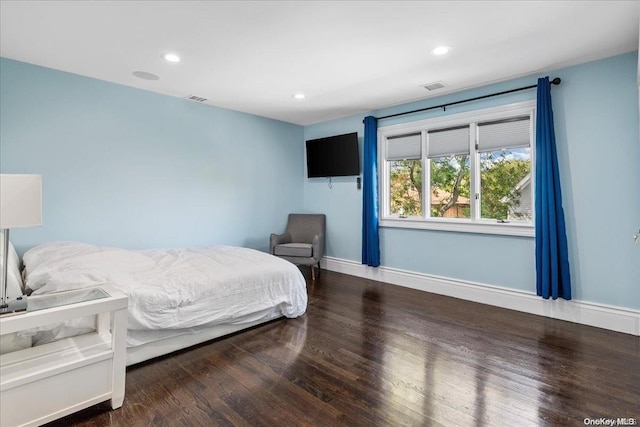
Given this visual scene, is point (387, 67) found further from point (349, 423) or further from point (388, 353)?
point (349, 423)

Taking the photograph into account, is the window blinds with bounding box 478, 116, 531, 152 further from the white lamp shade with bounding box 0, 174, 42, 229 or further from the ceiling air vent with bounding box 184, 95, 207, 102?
the white lamp shade with bounding box 0, 174, 42, 229

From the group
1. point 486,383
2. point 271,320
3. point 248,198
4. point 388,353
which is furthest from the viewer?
point 248,198

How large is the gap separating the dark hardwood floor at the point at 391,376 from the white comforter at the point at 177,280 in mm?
266

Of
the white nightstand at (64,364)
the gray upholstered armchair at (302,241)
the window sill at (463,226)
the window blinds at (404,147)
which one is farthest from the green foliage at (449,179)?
the white nightstand at (64,364)

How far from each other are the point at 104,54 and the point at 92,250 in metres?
1.81

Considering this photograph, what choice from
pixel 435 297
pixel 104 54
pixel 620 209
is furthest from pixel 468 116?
pixel 104 54

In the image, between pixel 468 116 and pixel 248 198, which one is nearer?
pixel 468 116

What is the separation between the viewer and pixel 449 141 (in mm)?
4117

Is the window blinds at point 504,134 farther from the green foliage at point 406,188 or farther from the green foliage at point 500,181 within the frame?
the green foliage at point 406,188

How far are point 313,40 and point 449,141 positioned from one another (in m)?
2.27

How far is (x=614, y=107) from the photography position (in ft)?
9.73

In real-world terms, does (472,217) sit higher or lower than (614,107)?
lower

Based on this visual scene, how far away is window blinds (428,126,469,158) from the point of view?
399 centimetres

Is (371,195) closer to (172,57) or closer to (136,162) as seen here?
(172,57)
